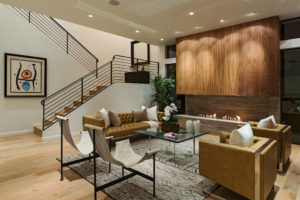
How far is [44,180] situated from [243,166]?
2823 millimetres

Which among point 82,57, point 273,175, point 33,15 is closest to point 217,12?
point 273,175

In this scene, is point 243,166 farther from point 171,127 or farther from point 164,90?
point 164,90

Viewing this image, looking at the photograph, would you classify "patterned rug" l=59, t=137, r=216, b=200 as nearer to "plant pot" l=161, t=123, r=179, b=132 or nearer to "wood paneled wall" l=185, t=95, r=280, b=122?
"plant pot" l=161, t=123, r=179, b=132

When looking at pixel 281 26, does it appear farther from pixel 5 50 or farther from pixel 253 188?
pixel 5 50

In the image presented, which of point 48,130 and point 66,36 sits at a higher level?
point 66,36

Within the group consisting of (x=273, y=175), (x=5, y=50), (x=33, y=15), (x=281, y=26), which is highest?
(x=33, y=15)

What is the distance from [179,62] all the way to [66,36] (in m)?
4.30

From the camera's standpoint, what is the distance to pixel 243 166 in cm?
200

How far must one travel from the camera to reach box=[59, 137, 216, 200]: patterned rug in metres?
2.37

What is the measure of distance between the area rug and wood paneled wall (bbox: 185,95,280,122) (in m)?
3.50

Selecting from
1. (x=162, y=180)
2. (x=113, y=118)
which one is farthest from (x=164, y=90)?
(x=162, y=180)

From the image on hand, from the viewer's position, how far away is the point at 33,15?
5957mm

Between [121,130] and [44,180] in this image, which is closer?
[44,180]

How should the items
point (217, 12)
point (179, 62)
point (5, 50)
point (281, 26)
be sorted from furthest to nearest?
point (179, 62) → point (5, 50) → point (281, 26) → point (217, 12)
